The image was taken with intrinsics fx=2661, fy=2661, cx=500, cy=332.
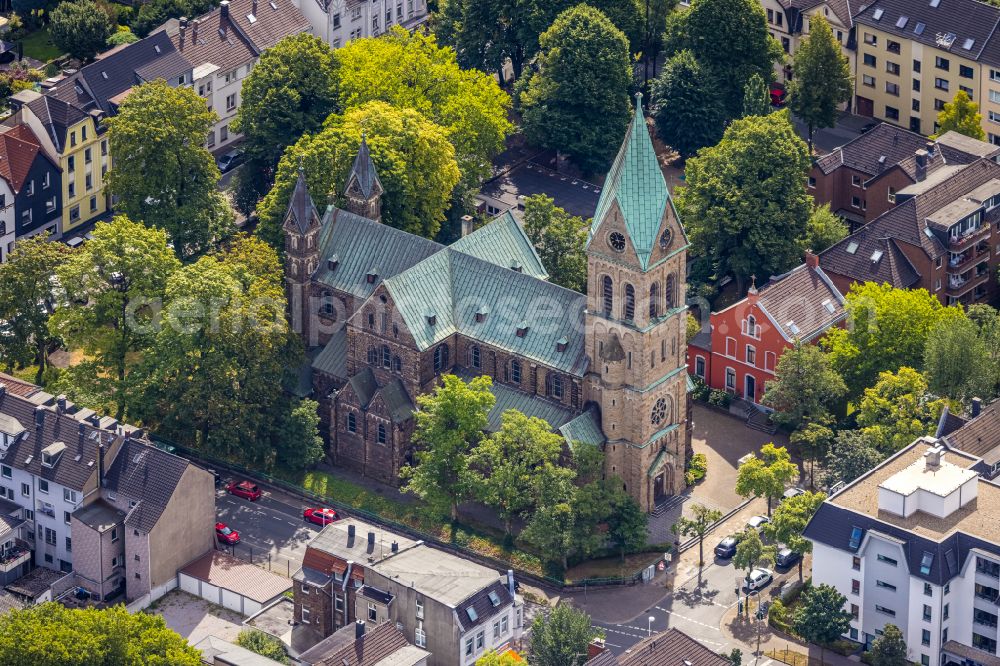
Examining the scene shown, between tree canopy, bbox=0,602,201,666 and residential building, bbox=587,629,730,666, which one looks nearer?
tree canopy, bbox=0,602,201,666

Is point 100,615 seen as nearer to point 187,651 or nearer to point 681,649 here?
point 187,651

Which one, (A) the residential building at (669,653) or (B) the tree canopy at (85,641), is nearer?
(B) the tree canopy at (85,641)

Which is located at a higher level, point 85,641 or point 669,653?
point 85,641

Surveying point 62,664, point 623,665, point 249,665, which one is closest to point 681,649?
point 623,665

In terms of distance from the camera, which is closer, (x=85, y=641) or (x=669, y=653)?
(x=85, y=641)
